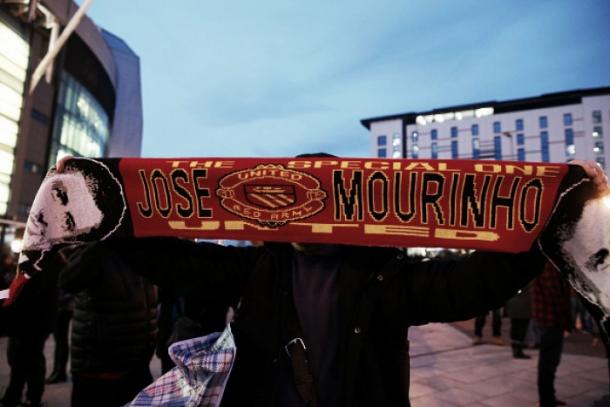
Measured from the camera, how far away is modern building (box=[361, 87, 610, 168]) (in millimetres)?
56938

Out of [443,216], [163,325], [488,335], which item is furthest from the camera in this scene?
[488,335]

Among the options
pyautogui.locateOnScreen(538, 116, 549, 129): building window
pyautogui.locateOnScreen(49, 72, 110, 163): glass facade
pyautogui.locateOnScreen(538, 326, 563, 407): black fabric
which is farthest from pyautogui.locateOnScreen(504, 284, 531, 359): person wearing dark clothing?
pyautogui.locateOnScreen(538, 116, 549, 129): building window

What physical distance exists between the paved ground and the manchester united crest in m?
4.12

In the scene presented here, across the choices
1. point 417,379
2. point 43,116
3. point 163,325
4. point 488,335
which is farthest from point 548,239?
point 43,116

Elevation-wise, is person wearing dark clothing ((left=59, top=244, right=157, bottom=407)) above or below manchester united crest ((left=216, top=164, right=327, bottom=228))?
below

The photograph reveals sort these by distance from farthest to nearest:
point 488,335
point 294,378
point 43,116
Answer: point 43,116
point 488,335
point 294,378

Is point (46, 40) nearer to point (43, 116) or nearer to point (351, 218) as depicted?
point (43, 116)

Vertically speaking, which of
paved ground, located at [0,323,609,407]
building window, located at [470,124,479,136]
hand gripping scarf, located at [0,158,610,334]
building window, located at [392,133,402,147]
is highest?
building window, located at [470,124,479,136]

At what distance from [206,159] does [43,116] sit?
3142cm

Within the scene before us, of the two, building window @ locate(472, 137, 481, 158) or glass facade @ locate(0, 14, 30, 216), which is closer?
glass facade @ locate(0, 14, 30, 216)

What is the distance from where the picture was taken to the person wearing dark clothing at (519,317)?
783cm

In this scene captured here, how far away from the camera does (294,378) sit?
1.85 m

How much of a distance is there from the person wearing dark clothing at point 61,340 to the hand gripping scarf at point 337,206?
13.9ft

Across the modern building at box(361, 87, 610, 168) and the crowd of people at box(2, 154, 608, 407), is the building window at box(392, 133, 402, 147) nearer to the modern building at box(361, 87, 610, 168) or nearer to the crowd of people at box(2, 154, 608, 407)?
the modern building at box(361, 87, 610, 168)
